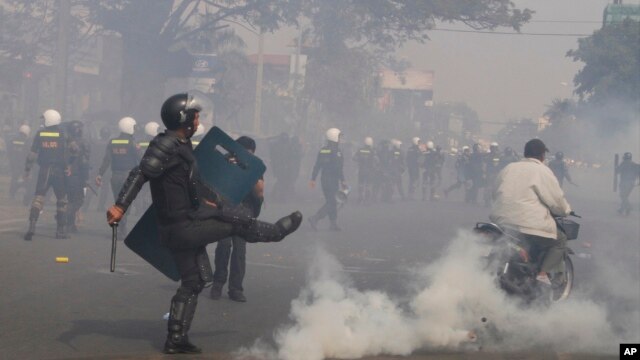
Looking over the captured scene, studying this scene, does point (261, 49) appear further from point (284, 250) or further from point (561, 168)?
point (284, 250)

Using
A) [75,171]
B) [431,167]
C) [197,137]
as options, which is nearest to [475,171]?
[431,167]

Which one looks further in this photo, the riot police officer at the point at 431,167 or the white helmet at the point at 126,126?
the riot police officer at the point at 431,167

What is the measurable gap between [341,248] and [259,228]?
8.35 meters

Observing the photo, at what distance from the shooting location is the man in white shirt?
7.55 metres

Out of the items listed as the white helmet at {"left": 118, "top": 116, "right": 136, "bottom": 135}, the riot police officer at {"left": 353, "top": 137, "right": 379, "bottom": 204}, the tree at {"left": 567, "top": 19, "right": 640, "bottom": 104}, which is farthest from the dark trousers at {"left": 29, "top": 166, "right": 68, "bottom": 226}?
the tree at {"left": 567, "top": 19, "right": 640, "bottom": 104}

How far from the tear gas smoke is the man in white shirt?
0.48m

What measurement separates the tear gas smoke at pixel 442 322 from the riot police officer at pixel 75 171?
7.65 m

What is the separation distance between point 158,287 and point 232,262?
107 centimetres

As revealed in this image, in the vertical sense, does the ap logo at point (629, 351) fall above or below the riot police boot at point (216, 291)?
above

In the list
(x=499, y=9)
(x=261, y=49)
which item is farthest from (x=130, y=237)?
(x=261, y=49)

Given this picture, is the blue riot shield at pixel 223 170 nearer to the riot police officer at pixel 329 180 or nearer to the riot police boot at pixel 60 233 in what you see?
the riot police boot at pixel 60 233

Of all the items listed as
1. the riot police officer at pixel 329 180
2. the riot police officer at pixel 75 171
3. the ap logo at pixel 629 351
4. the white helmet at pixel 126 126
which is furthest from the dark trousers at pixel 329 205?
the ap logo at pixel 629 351

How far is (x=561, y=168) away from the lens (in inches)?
972

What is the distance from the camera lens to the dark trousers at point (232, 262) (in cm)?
867
